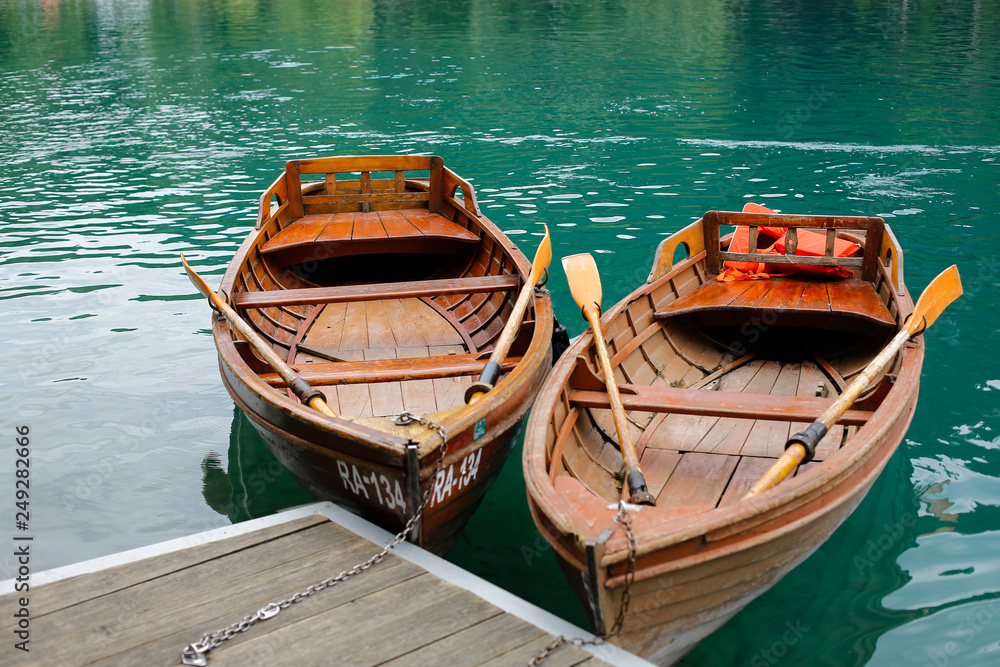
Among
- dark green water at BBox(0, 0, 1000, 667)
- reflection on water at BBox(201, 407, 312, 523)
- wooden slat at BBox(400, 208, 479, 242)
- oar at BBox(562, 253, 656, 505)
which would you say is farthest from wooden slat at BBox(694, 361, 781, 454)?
wooden slat at BBox(400, 208, 479, 242)

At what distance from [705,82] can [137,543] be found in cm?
1733

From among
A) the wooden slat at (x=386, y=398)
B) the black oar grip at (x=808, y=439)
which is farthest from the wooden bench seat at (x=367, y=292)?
the black oar grip at (x=808, y=439)

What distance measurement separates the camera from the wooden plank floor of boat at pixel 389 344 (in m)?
5.51

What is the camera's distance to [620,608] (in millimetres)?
3473

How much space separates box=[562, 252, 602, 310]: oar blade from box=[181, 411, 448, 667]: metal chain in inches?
69.0

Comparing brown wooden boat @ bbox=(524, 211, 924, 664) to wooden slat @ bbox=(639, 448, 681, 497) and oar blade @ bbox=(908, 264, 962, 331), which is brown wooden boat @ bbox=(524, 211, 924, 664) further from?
oar blade @ bbox=(908, 264, 962, 331)

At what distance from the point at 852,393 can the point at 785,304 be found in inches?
75.3

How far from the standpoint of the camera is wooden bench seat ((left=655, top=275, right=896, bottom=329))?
6101 mm

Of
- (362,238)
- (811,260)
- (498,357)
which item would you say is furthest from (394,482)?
(811,260)

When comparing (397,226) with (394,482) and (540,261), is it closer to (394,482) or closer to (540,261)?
(540,261)

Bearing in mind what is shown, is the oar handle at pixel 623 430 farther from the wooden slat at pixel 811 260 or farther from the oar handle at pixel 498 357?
the wooden slat at pixel 811 260

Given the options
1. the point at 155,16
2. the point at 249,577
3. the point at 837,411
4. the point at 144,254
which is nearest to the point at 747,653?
the point at 837,411

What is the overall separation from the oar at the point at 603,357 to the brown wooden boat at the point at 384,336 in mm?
304

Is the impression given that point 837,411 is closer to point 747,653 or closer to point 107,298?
point 747,653
